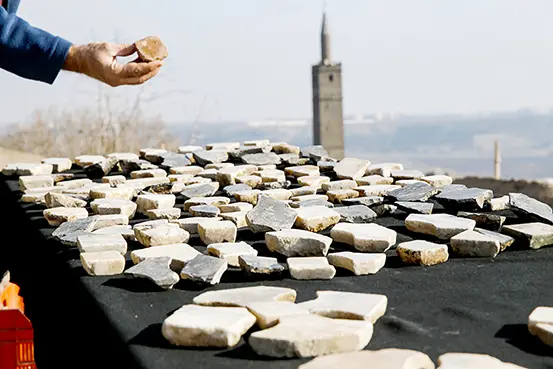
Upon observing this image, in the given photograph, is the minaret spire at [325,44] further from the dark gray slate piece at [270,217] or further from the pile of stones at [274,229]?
the dark gray slate piece at [270,217]

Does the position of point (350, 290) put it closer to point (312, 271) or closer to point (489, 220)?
point (312, 271)

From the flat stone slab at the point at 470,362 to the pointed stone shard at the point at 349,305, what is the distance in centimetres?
19

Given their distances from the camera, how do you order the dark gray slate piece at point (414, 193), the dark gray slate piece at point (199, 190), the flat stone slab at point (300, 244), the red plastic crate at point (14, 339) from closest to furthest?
1. the red plastic crate at point (14, 339)
2. the flat stone slab at point (300, 244)
3. the dark gray slate piece at point (414, 193)
4. the dark gray slate piece at point (199, 190)

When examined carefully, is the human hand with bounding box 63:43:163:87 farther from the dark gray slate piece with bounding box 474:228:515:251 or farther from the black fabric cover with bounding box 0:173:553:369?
the dark gray slate piece with bounding box 474:228:515:251

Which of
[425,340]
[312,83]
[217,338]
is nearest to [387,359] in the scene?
[425,340]

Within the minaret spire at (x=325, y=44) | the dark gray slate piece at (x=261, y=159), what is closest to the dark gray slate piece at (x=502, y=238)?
the dark gray slate piece at (x=261, y=159)

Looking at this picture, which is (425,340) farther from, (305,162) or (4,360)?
(305,162)

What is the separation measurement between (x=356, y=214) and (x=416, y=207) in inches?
Answer: 8.9

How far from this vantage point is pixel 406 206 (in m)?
2.39

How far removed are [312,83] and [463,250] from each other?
22.5 meters

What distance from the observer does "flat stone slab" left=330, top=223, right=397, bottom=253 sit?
188 cm

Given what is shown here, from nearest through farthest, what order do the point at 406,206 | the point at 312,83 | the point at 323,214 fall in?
the point at 323,214, the point at 406,206, the point at 312,83

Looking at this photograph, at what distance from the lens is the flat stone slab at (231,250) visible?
1774mm

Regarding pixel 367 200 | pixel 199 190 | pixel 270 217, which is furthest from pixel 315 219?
pixel 199 190
